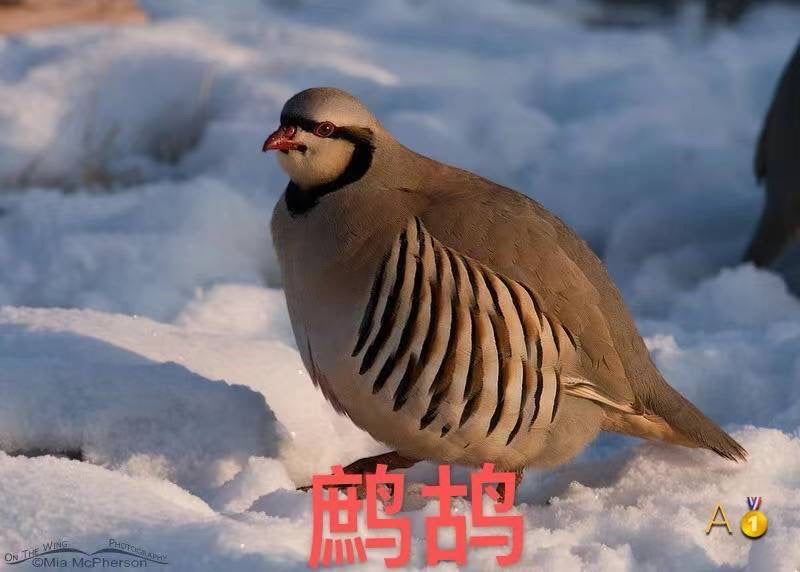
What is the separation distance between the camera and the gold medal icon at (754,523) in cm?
268

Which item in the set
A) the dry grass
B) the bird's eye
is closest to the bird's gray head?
the bird's eye

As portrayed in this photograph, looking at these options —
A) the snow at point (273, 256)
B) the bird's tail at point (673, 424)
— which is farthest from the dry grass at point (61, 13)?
the bird's tail at point (673, 424)

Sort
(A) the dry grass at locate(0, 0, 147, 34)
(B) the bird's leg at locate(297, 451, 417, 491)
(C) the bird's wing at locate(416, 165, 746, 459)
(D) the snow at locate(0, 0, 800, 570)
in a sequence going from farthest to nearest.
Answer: (A) the dry grass at locate(0, 0, 147, 34) → (B) the bird's leg at locate(297, 451, 417, 491) → (C) the bird's wing at locate(416, 165, 746, 459) → (D) the snow at locate(0, 0, 800, 570)

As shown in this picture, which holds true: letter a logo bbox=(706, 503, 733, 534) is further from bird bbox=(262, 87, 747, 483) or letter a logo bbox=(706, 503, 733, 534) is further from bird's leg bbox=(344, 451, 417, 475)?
bird's leg bbox=(344, 451, 417, 475)

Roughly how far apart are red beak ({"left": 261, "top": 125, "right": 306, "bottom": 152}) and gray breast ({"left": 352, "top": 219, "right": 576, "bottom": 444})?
0.35 metres

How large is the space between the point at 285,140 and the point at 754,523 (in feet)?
4.60

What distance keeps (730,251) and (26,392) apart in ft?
12.3

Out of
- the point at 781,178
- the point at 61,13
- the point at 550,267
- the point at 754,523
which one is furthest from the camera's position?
the point at 61,13

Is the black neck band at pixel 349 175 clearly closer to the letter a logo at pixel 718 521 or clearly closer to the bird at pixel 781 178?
the letter a logo at pixel 718 521

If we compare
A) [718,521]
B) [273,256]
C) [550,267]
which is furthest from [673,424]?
[273,256]

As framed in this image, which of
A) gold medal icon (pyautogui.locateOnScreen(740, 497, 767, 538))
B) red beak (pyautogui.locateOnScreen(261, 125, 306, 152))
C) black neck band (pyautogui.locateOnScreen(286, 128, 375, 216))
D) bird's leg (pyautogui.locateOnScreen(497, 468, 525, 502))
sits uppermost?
red beak (pyautogui.locateOnScreen(261, 125, 306, 152))

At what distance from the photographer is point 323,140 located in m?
2.97

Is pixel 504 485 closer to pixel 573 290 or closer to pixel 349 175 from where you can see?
pixel 573 290

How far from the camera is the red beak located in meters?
2.92
